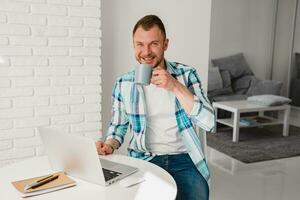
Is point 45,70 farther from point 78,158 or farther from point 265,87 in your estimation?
point 265,87

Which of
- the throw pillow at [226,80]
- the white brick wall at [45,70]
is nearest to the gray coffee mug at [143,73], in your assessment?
the white brick wall at [45,70]

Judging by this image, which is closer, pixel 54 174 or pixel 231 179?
pixel 54 174

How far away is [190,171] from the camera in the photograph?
5.32ft

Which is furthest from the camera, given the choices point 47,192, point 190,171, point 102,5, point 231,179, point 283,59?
point 283,59

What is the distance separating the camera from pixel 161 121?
1.66 metres

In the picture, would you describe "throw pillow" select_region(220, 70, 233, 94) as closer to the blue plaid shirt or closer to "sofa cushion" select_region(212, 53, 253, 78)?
"sofa cushion" select_region(212, 53, 253, 78)

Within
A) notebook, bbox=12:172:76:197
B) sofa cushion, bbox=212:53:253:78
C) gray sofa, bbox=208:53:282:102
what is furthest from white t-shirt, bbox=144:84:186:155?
sofa cushion, bbox=212:53:253:78

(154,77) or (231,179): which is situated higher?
(154,77)

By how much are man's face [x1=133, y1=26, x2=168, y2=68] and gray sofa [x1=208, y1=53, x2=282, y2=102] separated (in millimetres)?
3433

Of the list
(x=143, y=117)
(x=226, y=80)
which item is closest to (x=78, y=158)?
(x=143, y=117)

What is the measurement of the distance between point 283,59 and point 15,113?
5.18 metres

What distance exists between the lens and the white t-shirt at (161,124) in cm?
165

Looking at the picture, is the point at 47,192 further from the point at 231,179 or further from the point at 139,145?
the point at 231,179

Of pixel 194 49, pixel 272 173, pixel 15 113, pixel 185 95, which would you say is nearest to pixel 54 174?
pixel 185 95
